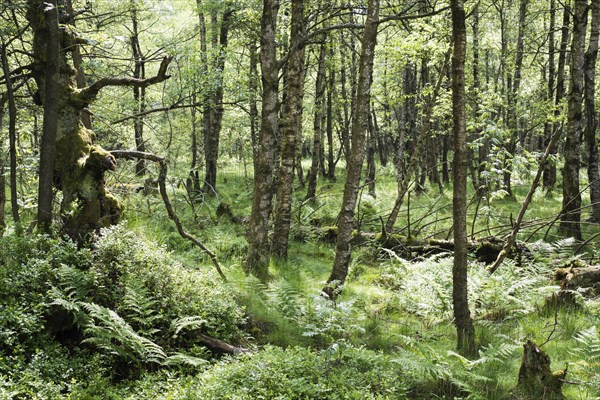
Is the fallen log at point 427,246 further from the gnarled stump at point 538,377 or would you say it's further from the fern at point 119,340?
the fern at point 119,340

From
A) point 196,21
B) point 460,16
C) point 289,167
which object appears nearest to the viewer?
point 460,16

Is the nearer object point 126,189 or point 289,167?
point 126,189

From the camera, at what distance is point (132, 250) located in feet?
21.5

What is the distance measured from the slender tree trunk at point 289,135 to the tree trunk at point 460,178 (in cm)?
385

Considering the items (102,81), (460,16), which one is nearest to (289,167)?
(102,81)

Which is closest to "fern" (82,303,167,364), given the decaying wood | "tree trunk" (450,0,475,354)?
"tree trunk" (450,0,475,354)

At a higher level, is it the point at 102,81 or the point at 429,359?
the point at 102,81

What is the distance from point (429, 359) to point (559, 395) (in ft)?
4.31

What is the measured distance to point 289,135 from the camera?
977 centimetres

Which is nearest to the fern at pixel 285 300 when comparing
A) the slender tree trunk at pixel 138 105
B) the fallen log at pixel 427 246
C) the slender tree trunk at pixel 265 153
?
the slender tree trunk at pixel 265 153

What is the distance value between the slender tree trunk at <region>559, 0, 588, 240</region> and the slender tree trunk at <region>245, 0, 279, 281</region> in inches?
272

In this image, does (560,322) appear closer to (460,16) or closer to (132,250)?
(460,16)

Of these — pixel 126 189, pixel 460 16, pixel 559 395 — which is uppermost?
pixel 460 16

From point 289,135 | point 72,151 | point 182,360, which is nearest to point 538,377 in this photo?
point 182,360
